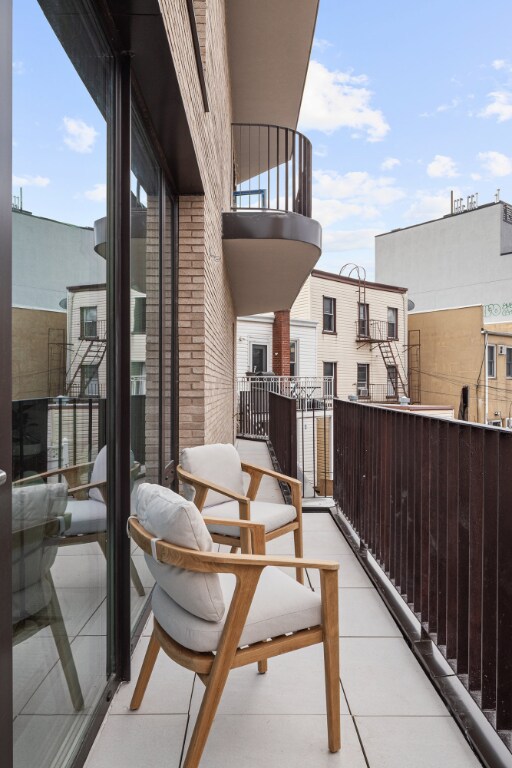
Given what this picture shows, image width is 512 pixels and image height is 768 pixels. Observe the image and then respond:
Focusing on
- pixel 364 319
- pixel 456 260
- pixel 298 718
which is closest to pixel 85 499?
pixel 298 718

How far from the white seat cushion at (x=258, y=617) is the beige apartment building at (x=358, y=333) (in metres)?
17.7

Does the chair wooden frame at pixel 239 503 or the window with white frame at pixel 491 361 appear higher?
the window with white frame at pixel 491 361

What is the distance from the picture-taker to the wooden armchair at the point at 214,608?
66.2 inches

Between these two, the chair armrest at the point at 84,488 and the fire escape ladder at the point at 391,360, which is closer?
the chair armrest at the point at 84,488

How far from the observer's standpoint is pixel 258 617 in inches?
70.9

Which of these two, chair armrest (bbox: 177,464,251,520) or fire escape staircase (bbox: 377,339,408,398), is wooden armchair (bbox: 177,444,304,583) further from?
fire escape staircase (bbox: 377,339,408,398)

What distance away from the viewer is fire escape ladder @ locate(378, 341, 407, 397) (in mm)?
22062

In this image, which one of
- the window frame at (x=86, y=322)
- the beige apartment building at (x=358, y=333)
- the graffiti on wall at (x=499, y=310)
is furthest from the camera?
the graffiti on wall at (x=499, y=310)

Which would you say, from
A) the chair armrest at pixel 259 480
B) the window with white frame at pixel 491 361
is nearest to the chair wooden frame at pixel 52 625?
the chair armrest at pixel 259 480

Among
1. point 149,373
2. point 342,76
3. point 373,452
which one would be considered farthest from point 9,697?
point 342,76

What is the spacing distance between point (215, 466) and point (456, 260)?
84.9 ft

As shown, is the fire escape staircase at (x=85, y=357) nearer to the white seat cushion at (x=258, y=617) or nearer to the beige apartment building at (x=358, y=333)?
the white seat cushion at (x=258, y=617)

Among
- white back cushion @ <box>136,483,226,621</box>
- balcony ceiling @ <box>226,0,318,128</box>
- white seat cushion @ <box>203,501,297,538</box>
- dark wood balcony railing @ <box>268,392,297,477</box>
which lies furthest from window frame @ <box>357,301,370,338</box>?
white back cushion @ <box>136,483,226,621</box>

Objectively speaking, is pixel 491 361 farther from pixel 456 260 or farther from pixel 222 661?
pixel 222 661
